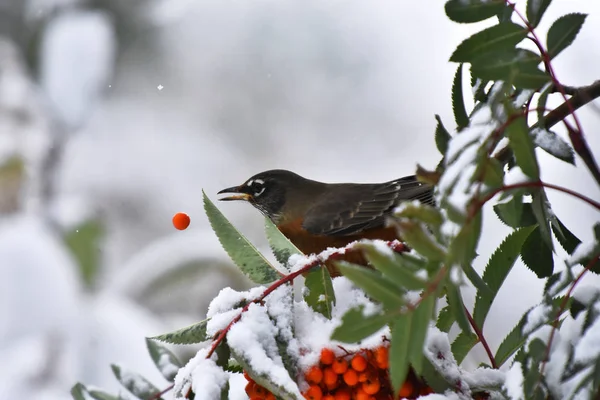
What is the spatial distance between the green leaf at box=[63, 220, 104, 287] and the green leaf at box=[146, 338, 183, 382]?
1.21 m

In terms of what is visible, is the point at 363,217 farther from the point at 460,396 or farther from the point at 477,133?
the point at 477,133

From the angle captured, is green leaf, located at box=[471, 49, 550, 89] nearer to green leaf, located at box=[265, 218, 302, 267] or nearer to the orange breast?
green leaf, located at box=[265, 218, 302, 267]

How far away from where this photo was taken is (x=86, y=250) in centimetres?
267

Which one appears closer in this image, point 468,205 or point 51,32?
point 468,205

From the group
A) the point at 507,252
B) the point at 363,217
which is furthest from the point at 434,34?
the point at 507,252

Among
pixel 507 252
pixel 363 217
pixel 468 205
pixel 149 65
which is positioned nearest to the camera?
pixel 468 205

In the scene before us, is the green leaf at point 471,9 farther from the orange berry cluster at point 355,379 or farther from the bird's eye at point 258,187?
the bird's eye at point 258,187

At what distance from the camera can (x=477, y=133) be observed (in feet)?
1.98

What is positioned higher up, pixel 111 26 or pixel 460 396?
pixel 111 26

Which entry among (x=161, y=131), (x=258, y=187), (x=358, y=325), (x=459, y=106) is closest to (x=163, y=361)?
(x=459, y=106)

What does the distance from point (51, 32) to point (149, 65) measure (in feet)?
1.56

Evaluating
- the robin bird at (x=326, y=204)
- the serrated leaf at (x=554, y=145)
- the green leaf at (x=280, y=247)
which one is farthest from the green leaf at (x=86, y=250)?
the serrated leaf at (x=554, y=145)

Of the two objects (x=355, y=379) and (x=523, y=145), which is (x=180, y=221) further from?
(x=523, y=145)

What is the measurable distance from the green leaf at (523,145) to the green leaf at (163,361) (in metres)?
0.99
